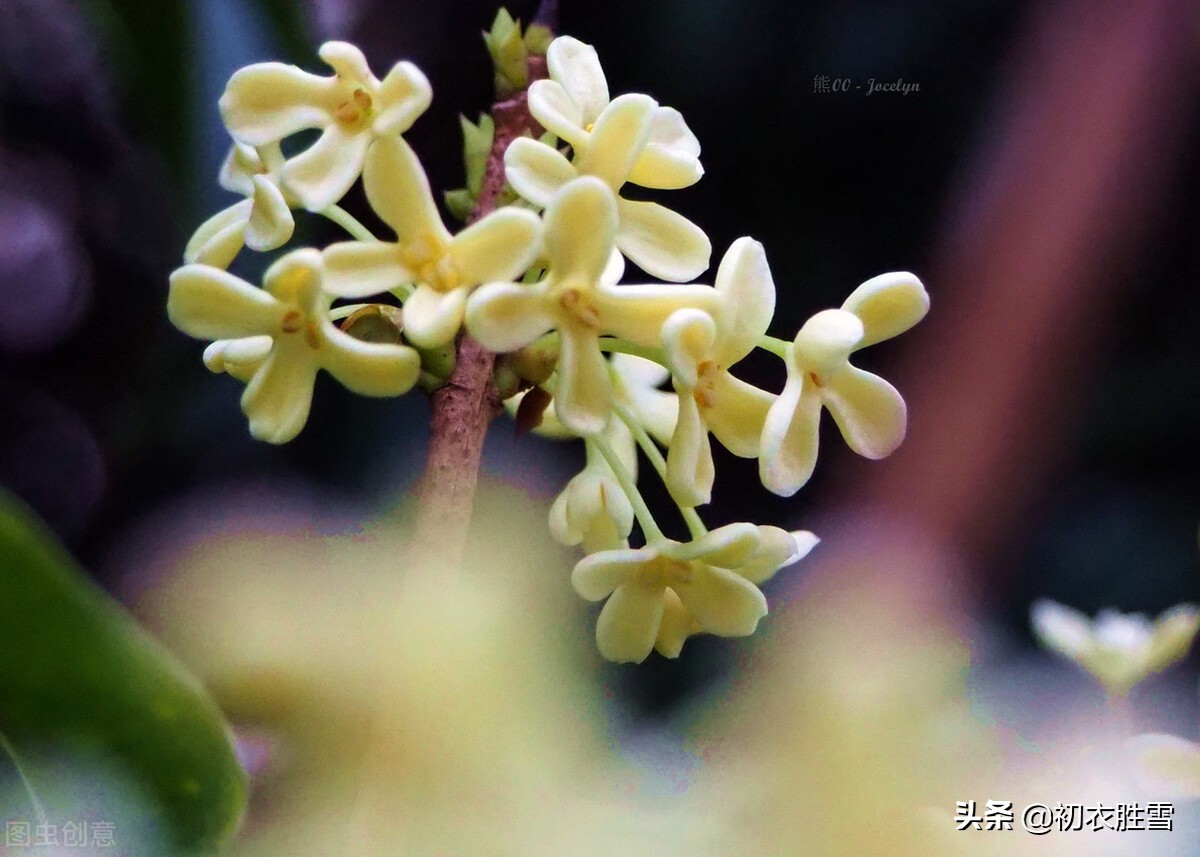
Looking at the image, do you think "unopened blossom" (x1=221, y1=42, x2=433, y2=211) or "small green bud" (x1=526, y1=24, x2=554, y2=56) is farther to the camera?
"small green bud" (x1=526, y1=24, x2=554, y2=56)

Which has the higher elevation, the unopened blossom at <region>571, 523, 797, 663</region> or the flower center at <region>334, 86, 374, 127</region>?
the flower center at <region>334, 86, 374, 127</region>

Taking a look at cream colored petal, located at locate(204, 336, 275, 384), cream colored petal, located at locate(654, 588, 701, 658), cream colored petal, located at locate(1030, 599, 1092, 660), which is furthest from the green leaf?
cream colored petal, located at locate(1030, 599, 1092, 660)

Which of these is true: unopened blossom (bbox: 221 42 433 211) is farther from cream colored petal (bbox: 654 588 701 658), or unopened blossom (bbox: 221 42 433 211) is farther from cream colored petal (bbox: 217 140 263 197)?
cream colored petal (bbox: 654 588 701 658)

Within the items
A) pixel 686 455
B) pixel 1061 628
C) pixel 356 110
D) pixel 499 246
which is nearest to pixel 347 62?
pixel 356 110

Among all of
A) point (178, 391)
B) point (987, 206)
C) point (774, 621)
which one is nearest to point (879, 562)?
point (774, 621)

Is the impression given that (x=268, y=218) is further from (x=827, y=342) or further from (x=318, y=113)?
(x=827, y=342)

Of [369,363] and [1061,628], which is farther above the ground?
[1061,628]

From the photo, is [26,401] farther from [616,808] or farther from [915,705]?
[915,705]
